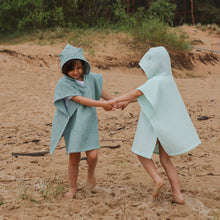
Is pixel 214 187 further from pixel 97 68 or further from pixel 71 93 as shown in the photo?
pixel 97 68

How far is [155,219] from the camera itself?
2.51 meters

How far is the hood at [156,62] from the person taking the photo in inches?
108

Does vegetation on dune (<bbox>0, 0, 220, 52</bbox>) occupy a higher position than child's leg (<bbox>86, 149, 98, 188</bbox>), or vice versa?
child's leg (<bbox>86, 149, 98, 188</bbox>)

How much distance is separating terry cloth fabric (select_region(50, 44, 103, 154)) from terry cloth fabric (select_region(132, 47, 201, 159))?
431 mm

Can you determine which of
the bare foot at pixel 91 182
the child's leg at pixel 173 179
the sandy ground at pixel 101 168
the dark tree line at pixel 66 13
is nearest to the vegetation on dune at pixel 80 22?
the dark tree line at pixel 66 13

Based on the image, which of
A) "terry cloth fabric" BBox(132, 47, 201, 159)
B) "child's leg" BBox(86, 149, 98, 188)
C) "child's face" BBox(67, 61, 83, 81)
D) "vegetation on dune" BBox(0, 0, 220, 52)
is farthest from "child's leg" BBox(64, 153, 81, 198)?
"vegetation on dune" BBox(0, 0, 220, 52)

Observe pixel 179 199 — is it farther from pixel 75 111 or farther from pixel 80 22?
pixel 80 22

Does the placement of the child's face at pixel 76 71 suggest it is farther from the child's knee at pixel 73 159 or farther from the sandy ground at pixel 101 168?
the sandy ground at pixel 101 168

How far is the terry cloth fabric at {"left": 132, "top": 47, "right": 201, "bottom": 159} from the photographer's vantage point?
266 centimetres

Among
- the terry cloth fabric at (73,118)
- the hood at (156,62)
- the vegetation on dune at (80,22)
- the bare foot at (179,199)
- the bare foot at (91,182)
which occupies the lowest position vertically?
the vegetation on dune at (80,22)

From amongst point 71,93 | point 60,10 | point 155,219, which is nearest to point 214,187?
point 155,219

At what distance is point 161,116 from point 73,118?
2.60 feet

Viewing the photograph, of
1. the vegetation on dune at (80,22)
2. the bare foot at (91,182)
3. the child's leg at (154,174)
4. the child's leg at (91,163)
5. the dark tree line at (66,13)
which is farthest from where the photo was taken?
the dark tree line at (66,13)

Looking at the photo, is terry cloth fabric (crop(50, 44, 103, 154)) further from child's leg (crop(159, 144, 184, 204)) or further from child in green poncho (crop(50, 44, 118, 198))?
child's leg (crop(159, 144, 184, 204))
